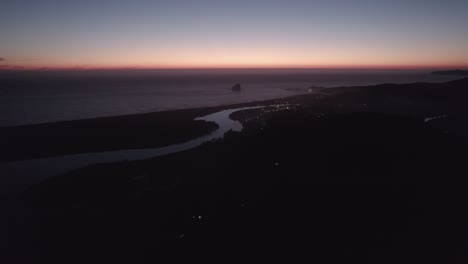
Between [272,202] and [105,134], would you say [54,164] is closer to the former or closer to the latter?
[105,134]

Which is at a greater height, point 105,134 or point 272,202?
point 272,202

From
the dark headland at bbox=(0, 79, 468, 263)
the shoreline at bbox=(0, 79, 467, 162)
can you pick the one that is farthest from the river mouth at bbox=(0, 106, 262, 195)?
the dark headland at bbox=(0, 79, 468, 263)

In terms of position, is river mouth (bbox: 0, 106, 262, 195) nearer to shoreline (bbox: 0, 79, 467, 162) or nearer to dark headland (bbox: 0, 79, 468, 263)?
shoreline (bbox: 0, 79, 467, 162)

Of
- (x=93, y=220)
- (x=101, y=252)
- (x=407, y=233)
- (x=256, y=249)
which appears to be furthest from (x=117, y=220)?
(x=407, y=233)

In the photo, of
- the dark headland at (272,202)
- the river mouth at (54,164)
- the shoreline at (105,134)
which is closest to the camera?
the dark headland at (272,202)

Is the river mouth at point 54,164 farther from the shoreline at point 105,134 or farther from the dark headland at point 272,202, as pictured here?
the dark headland at point 272,202

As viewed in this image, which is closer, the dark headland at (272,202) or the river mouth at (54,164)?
the dark headland at (272,202)

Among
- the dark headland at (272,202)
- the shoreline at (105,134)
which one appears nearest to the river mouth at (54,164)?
the shoreline at (105,134)

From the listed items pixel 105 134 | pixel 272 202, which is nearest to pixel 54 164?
pixel 105 134

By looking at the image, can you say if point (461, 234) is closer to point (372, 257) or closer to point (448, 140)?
point (372, 257)
